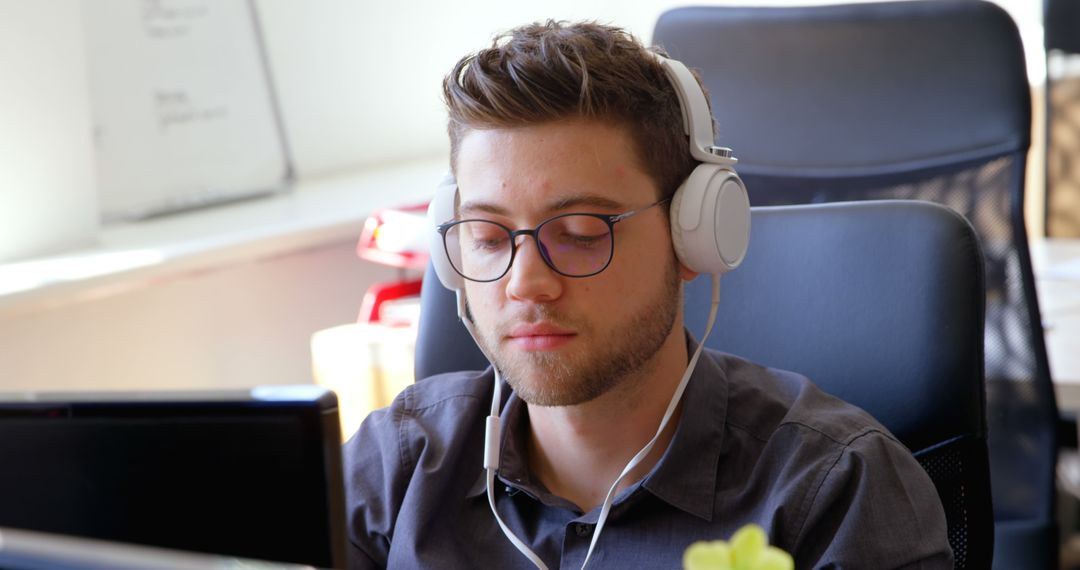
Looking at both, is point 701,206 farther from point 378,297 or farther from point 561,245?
point 378,297

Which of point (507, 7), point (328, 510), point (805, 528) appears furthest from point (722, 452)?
point (507, 7)

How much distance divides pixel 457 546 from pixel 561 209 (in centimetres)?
33

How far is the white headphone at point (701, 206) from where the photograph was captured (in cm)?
119

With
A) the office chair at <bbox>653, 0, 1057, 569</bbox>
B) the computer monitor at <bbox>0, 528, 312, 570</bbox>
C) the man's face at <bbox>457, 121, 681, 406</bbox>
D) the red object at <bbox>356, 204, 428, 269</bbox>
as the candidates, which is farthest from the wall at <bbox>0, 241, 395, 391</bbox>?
the computer monitor at <bbox>0, 528, 312, 570</bbox>

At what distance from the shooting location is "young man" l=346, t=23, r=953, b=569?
1.14 metres

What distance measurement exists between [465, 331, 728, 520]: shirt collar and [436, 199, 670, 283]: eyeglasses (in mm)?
159

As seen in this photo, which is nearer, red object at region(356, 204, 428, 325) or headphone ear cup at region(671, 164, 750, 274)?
headphone ear cup at region(671, 164, 750, 274)

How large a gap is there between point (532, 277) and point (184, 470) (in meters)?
0.53

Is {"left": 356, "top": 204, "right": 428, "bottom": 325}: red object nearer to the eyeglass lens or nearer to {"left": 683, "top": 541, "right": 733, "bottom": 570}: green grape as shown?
the eyeglass lens

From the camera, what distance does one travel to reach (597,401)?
123 centimetres

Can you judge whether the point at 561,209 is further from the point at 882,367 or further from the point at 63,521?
the point at 63,521

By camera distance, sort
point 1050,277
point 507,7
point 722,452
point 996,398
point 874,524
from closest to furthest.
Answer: point 874,524 < point 722,452 < point 996,398 < point 1050,277 < point 507,7

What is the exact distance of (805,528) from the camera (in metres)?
1.11

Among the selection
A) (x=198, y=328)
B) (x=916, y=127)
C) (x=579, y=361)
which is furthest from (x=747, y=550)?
(x=198, y=328)
